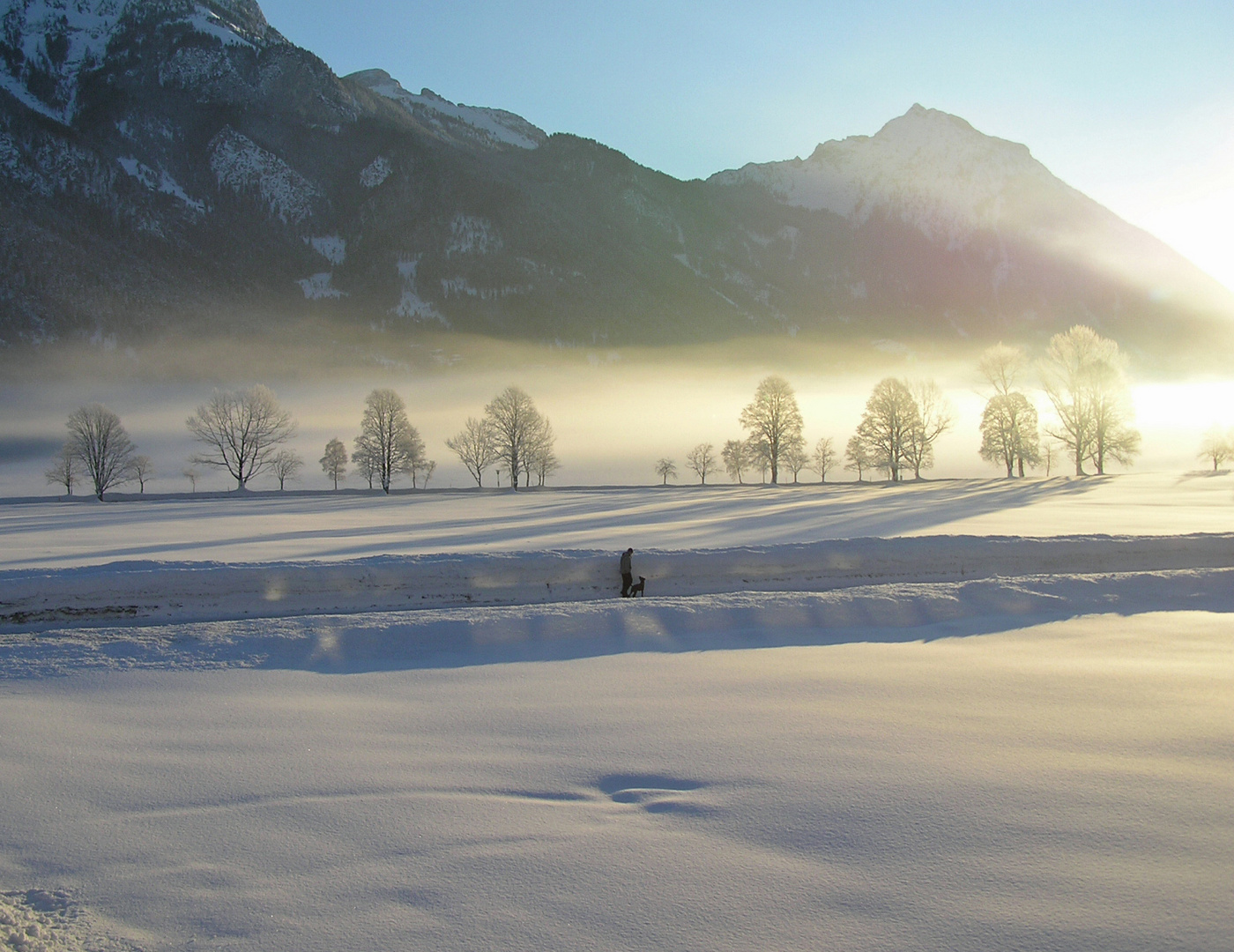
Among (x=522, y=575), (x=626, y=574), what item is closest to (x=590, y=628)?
(x=626, y=574)

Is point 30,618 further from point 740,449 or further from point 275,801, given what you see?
point 740,449

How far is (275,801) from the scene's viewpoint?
4.41 metres

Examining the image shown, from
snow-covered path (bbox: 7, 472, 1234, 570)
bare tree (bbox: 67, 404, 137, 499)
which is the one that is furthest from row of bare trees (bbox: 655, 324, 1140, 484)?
bare tree (bbox: 67, 404, 137, 499)

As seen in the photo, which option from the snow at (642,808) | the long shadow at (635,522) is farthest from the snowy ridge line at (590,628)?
the long shadow at (635,522)

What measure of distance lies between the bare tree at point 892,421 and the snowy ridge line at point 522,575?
156 feet

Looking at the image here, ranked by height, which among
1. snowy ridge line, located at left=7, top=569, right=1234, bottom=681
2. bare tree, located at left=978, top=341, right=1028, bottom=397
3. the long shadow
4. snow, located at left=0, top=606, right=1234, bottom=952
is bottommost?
snow, located at left=0, top=606, right=1234, bottom=952

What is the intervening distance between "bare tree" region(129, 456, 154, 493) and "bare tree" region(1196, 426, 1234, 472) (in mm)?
132408

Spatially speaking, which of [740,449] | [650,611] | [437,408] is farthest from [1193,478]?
[437,408]

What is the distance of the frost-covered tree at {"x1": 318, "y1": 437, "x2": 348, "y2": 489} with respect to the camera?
342 feet

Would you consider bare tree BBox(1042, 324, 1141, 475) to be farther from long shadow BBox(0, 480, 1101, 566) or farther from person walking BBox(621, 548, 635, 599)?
person walking BBox(621, 548, 635, 599)

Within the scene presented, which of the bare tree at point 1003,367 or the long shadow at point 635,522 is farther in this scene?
the bare tree at point 1003,367

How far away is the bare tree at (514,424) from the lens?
67.2m

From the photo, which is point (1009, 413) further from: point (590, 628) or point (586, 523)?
point (590, 628)

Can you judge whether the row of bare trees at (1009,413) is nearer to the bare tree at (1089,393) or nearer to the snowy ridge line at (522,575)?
the bare tree at (1089,393)
